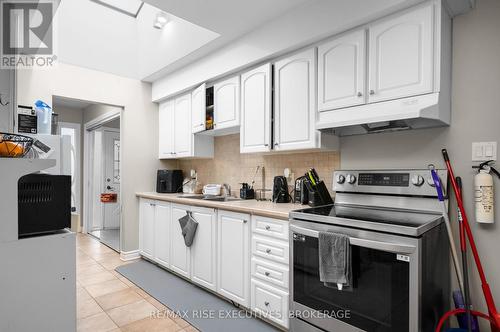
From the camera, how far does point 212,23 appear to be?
8.01 ft

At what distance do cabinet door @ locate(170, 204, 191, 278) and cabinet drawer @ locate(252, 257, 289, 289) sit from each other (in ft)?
3.12

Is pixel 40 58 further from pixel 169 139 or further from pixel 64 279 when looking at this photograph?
pixel 64 279

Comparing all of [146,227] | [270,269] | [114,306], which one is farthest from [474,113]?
[146,227]

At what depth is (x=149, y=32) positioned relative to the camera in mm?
3641

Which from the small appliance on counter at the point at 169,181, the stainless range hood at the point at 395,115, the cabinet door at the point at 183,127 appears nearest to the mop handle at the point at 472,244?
the stainless range hood at the point at 395,115

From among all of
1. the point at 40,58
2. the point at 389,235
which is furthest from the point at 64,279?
the point at 40,58

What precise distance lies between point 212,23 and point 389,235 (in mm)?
2159

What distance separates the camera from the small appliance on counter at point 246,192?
2.96 meters

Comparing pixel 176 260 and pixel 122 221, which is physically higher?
pixel 122 221

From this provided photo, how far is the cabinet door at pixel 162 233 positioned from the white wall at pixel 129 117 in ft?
1.99

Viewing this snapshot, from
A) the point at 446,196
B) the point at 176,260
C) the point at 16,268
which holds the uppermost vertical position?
the point at 446,196

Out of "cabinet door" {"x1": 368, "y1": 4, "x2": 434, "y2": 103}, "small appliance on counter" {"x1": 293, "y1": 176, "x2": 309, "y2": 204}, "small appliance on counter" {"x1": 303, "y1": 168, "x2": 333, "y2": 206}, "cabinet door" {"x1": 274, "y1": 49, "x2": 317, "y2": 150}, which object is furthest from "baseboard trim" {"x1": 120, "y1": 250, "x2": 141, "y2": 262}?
"cabinet door" {"x1": 368, "y1": 4, "x2": 434, "y2": 103}

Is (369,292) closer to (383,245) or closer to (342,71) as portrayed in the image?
(383,245)

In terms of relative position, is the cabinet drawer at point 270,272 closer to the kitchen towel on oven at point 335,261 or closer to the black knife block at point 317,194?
the kitchen towel on oven at point 335,261
